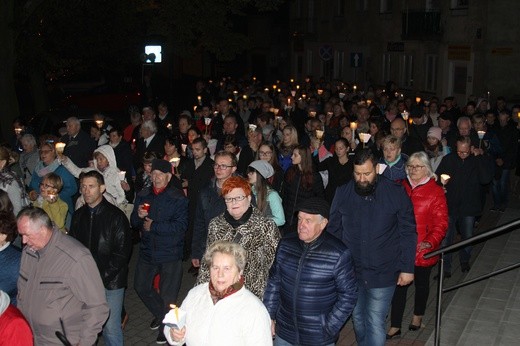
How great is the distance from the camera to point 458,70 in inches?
1161

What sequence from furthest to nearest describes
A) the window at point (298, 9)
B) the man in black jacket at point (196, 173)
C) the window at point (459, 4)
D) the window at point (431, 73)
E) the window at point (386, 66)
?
the window at point (298, 9)
the window at point (386, 66)
the window at point (431, 73)
the window at point (459, 4)
the man in black jacket at point (196, 173)

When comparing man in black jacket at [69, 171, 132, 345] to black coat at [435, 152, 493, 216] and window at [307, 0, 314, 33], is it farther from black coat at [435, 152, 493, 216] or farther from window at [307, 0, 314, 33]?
window at [307, 0, 314, 33]

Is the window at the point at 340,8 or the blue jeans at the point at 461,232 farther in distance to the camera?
the window at the point at 340,8

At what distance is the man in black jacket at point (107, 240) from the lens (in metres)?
6.73

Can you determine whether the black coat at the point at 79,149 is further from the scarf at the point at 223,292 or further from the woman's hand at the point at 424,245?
the scarf at the point at 223,292

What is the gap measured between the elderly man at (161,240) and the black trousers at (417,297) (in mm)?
2419

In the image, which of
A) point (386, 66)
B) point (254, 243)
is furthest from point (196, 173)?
point (386, 66)

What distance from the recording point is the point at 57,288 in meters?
5.43

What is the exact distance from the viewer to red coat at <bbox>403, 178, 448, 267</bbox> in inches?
291

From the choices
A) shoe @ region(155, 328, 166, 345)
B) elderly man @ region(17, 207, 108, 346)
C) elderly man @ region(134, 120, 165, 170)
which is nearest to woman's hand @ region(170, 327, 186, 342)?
elderly man @ region(17, 207, 108, 346)

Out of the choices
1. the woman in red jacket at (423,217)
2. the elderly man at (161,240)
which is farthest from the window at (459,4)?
the elderly man at (161,240)

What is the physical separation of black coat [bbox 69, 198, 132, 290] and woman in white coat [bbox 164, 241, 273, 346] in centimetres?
213

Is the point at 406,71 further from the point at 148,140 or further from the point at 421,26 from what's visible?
the point at 148,140

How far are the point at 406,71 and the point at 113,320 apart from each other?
2965cm
